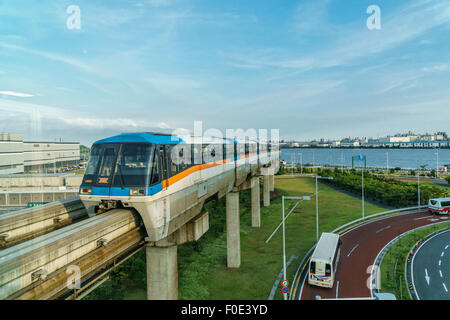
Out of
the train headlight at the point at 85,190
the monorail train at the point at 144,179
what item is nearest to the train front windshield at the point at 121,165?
the monorail train at the point at 144,179

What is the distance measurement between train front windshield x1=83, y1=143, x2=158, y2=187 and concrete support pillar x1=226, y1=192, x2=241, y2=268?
18.1 m

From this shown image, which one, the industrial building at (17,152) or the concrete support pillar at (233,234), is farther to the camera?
the concrete support pillar at (233,234)

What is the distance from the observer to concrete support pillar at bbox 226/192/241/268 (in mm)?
26312

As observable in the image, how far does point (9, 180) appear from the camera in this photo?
24453 mm

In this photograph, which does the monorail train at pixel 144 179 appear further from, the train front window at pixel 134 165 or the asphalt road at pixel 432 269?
the asphalt road at pixel 432 269

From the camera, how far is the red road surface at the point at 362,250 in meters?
20.0

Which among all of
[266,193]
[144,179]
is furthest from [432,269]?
[266,193]

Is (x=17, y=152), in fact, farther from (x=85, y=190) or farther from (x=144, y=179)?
(x=144, y=179)

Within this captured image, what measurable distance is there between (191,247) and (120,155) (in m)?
22.6

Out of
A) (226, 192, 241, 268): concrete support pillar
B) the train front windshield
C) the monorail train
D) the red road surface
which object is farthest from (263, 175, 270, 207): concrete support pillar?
the train front windshield

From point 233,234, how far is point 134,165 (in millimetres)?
18574

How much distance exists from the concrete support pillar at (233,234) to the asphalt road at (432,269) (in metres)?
14.6

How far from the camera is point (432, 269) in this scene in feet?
74.9
